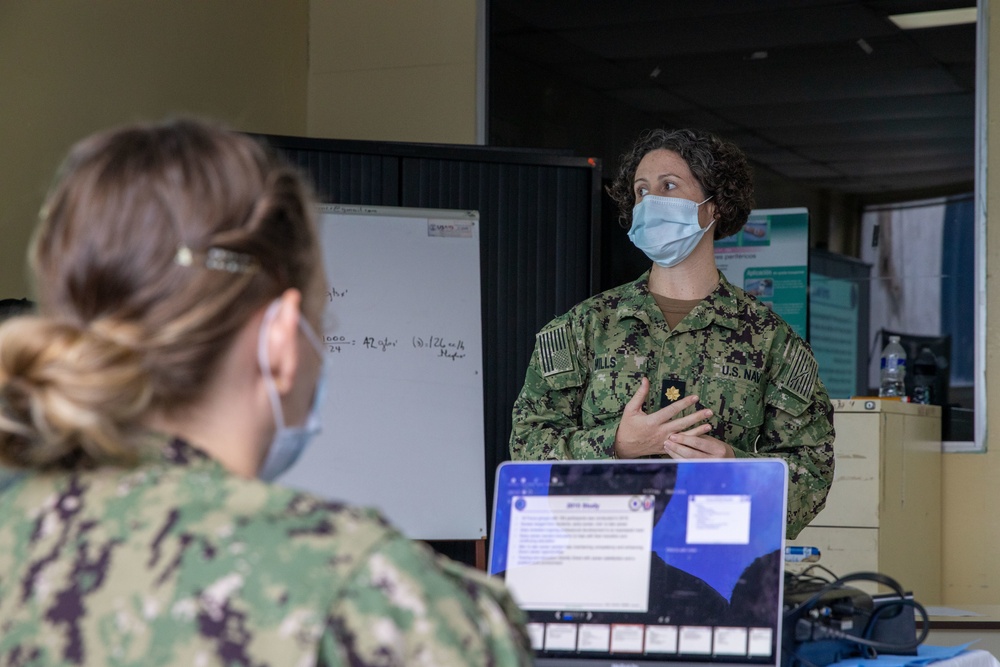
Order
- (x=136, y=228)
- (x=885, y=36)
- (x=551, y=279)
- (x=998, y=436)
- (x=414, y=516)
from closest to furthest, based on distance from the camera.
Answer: (x=136, y=228), (x=414, y=516), (x=551, y=279), (x=998, y=436), (x=885, y=36)

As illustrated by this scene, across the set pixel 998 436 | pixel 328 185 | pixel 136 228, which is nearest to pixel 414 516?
pixel 328 185

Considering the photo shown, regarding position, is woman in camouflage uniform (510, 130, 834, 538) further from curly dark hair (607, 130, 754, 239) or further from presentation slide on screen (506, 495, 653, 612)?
presentation slide on screen (506, 495, 653, 612)

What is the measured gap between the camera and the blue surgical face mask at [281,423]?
2.47 ft

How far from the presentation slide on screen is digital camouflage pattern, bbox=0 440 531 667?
80cm

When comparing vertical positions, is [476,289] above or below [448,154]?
below

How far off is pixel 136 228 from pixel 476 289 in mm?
2479

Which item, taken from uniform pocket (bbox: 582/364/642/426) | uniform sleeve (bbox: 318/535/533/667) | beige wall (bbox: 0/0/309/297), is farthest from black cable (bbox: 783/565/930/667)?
beige wall (bbox: 0/0/309/297)

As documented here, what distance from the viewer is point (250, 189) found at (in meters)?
0.74

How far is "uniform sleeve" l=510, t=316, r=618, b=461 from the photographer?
7.12 ft

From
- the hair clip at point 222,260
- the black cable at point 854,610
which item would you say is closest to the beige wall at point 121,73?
the black cable at point 854,610

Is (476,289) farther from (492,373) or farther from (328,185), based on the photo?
(328,185)

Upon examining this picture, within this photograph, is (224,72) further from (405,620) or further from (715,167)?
(405,620)

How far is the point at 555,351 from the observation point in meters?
2.27

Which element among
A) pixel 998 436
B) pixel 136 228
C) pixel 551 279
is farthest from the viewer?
pixel 998 436
